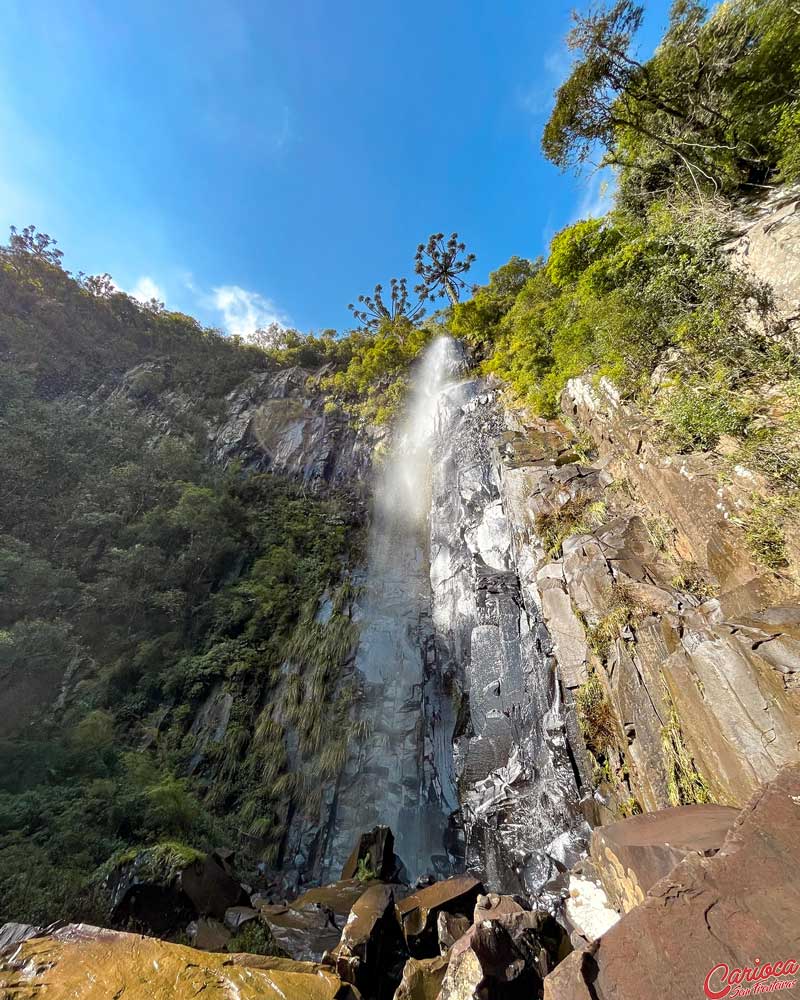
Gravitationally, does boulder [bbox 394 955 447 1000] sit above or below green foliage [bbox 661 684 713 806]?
below

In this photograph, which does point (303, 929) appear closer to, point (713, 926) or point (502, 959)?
point (502, 959)

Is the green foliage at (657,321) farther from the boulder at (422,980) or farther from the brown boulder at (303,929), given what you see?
the brown boulder at (303,929)

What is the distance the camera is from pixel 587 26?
21.2ft

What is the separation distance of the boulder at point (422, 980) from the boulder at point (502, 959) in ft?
1.42

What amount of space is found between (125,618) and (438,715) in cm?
790

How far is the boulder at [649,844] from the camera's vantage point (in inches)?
110

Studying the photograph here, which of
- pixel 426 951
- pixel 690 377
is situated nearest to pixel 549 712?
pixel 426 951

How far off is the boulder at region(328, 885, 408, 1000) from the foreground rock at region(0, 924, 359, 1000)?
0.95 ft

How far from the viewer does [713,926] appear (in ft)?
6.79

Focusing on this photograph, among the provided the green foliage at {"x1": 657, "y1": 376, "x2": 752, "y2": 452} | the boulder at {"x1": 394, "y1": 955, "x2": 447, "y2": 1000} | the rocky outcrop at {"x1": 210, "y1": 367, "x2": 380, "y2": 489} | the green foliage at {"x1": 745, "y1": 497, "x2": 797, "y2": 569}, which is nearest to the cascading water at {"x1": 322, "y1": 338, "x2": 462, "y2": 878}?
the rocky outcrop at {"x1": 210, "y1": 367, "x2": 380, "y2": 489}

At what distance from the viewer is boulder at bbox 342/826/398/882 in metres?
6.20

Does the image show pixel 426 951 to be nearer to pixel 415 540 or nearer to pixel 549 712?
pixel 549 712

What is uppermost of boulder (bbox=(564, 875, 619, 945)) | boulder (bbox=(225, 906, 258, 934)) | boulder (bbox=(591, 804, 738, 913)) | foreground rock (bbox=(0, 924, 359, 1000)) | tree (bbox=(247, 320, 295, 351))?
tree (bbox=(247, 320, 295, 351))

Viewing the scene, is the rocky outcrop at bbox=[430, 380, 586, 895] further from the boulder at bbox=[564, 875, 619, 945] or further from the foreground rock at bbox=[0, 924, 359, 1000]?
the foreground rock at bbox=[0, 924, 359, 1000]
